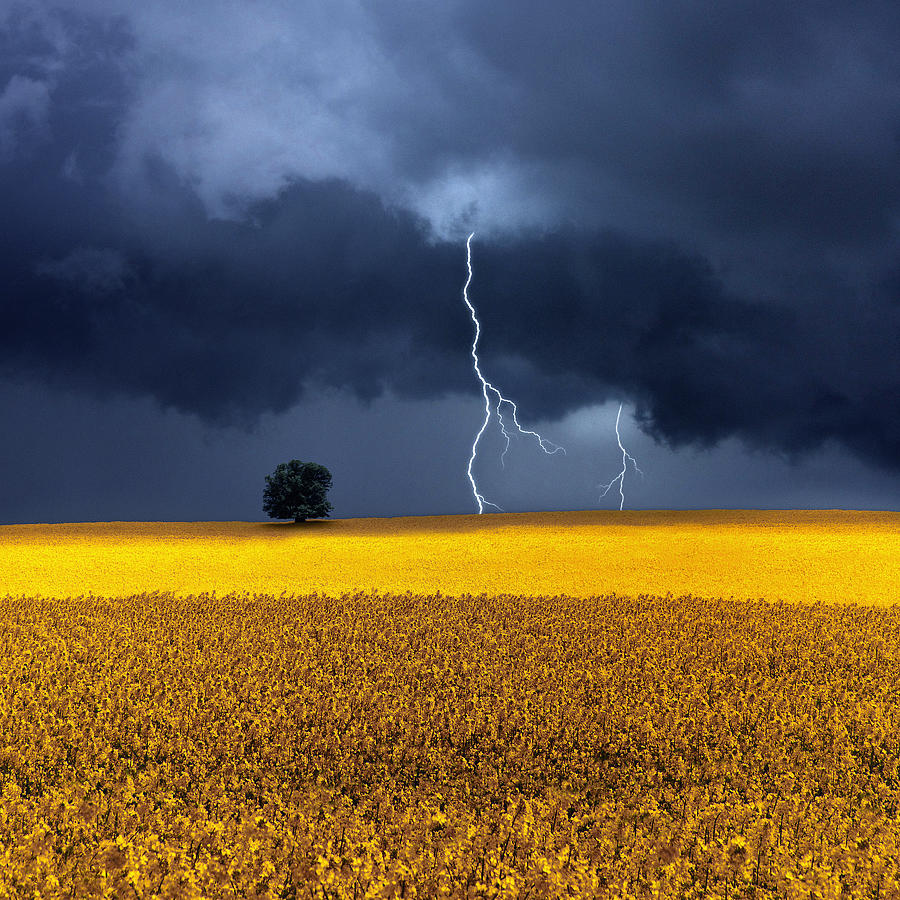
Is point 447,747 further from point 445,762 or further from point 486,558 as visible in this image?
point 486,558

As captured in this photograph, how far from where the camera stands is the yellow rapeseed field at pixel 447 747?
4750 mm

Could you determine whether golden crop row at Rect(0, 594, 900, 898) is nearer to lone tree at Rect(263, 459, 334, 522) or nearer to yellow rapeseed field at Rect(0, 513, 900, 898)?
yellow rapeseed field at Rect(0, 513, 900, 898)

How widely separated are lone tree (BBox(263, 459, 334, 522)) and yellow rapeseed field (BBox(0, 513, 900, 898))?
80.8ft

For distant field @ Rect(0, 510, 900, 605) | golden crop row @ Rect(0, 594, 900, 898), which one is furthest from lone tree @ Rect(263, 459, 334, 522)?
golden crop row @ Rect(0, 594, 900, 898)

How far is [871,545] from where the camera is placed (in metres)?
28.0

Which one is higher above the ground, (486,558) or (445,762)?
(486,558)

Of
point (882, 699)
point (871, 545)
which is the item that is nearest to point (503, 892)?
point (882, 699)

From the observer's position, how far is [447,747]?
678 centimetres

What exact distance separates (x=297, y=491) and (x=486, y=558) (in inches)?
744

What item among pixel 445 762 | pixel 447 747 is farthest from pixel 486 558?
pixel 445 762

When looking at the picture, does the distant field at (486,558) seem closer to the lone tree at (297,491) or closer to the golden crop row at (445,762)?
the lone tree at (297,491)

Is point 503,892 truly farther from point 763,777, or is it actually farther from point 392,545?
point 392,545

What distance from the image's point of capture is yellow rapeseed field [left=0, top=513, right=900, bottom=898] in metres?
4.75

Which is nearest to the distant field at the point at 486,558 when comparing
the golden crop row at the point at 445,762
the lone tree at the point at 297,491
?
the lone tree at the point at 297,491
